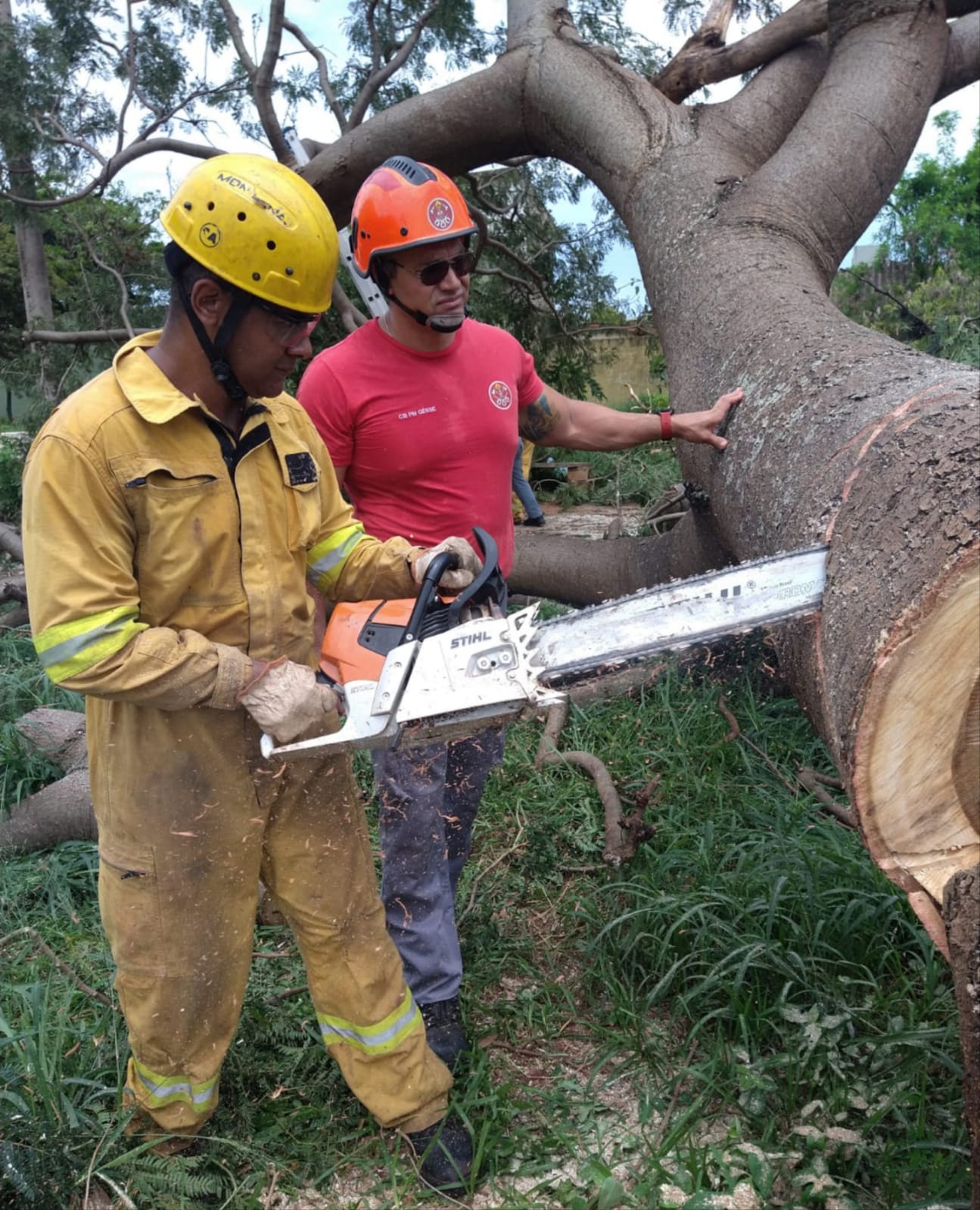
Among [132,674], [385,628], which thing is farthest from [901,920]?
[132,674]

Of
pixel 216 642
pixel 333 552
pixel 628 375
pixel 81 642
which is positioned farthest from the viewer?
pixel 628 375

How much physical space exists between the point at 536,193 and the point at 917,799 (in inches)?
242

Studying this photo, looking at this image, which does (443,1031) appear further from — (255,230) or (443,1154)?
(255,230)

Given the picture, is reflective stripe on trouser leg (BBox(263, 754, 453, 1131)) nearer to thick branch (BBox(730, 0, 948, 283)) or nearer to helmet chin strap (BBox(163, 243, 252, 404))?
helmet chin strap (BBox(163, 243, 252, 404))

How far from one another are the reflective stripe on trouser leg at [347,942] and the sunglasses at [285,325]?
0.83 m

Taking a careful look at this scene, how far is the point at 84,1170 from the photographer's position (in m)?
1.99

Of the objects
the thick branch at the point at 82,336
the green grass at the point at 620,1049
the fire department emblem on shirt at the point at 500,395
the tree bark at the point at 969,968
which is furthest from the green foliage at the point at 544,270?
the tree bark at the point at 969,968

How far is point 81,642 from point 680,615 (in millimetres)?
992

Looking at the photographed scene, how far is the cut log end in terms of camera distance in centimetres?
142

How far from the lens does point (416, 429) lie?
7.97 feet

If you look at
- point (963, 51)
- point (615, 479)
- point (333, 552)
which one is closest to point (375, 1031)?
point (333, 552)

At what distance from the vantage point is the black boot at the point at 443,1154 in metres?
2.07

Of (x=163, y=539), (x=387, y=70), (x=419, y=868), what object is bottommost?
(x=419, y=868)

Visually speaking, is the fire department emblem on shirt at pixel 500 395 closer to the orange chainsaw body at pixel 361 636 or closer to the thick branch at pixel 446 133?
the orange chainsaw body at pixel 361 636
